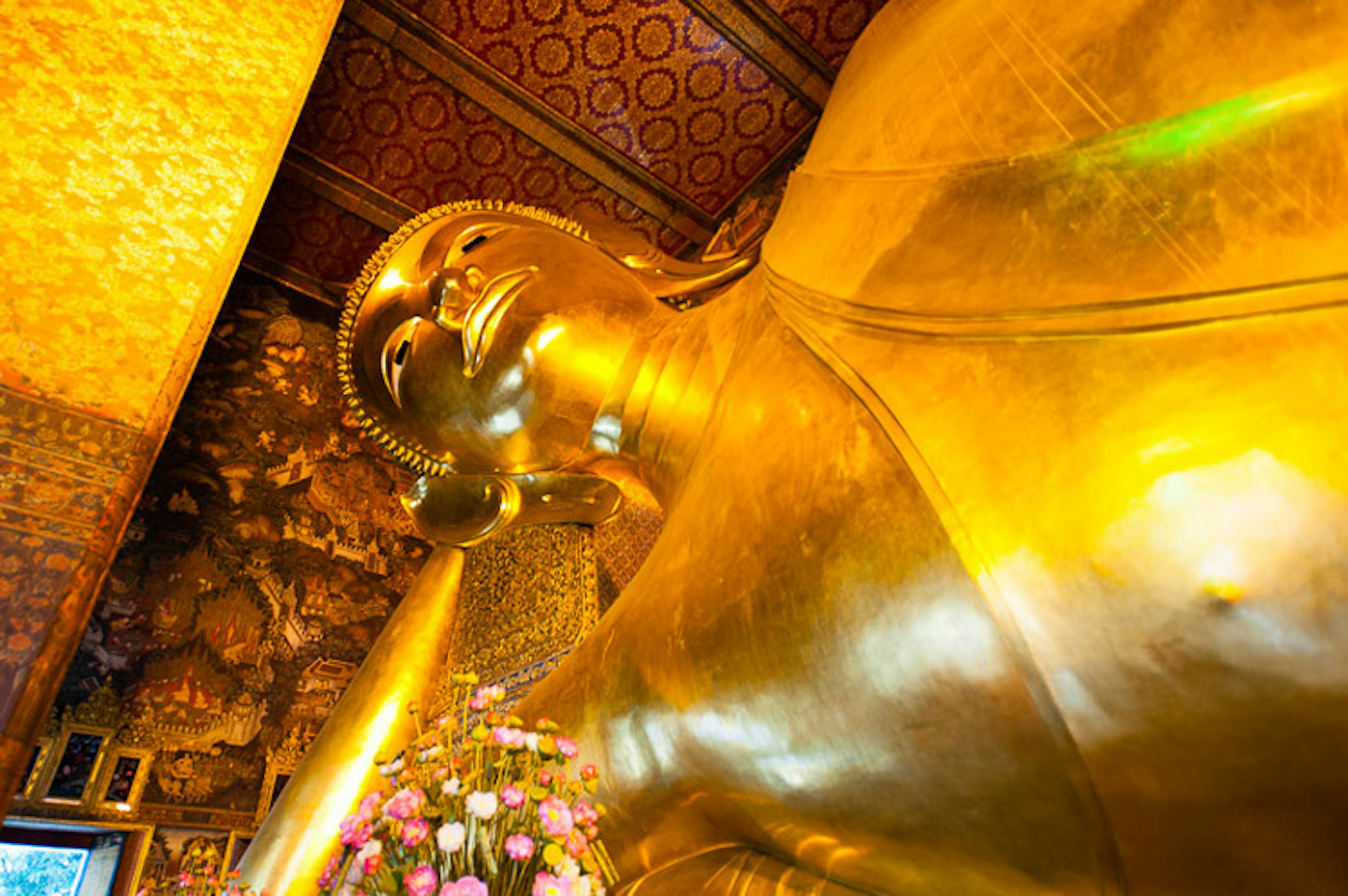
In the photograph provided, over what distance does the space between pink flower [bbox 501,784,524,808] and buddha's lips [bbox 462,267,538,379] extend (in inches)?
47.8

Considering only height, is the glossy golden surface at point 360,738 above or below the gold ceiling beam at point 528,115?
below

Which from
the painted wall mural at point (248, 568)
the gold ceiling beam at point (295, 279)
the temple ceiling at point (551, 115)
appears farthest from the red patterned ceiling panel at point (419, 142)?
the painted wall mural at point (248, 568)

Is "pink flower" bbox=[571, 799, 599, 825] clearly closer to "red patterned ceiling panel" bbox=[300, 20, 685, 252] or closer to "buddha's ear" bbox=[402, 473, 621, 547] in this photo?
"buddha's ear" bbox=[402, 473, 621, 547]

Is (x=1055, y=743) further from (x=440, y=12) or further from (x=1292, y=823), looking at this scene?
(x=440, y=12)

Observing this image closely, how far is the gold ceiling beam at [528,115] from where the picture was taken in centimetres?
350

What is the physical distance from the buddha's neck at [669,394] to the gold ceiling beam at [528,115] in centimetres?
237

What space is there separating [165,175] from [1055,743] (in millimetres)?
2366

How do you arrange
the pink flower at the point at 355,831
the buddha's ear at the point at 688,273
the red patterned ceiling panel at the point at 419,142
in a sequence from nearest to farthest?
the pink flower at the point at 355,831
the buddha's ear at the point at 688,273
the red patterned ceiling panel at the point at 419,142

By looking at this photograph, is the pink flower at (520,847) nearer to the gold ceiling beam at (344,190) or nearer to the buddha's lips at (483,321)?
the buddha's lips at (483,321)

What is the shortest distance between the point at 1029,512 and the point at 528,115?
3.62 m

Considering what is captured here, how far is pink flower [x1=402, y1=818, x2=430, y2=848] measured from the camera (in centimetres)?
68

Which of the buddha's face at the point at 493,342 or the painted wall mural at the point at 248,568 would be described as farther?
the painted wall mural at the point at 248,568

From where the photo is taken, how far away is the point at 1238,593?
624mm

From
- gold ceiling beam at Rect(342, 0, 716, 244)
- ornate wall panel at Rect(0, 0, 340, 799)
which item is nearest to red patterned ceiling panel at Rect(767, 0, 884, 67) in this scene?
gold ceiling beam at Rect(342, 0, 716, 244)
